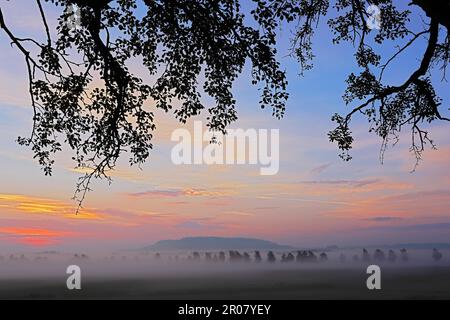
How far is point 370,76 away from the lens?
16344 millimetres

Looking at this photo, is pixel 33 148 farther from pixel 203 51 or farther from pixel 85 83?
pixel 203 51

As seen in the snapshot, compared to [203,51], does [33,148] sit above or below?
below

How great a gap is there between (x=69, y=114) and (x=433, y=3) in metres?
9.35

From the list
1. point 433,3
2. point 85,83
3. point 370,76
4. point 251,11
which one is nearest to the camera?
point 433,3

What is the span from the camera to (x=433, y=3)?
11.4 meters

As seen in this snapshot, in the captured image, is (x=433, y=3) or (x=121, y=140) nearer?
(x=433, y=3)
